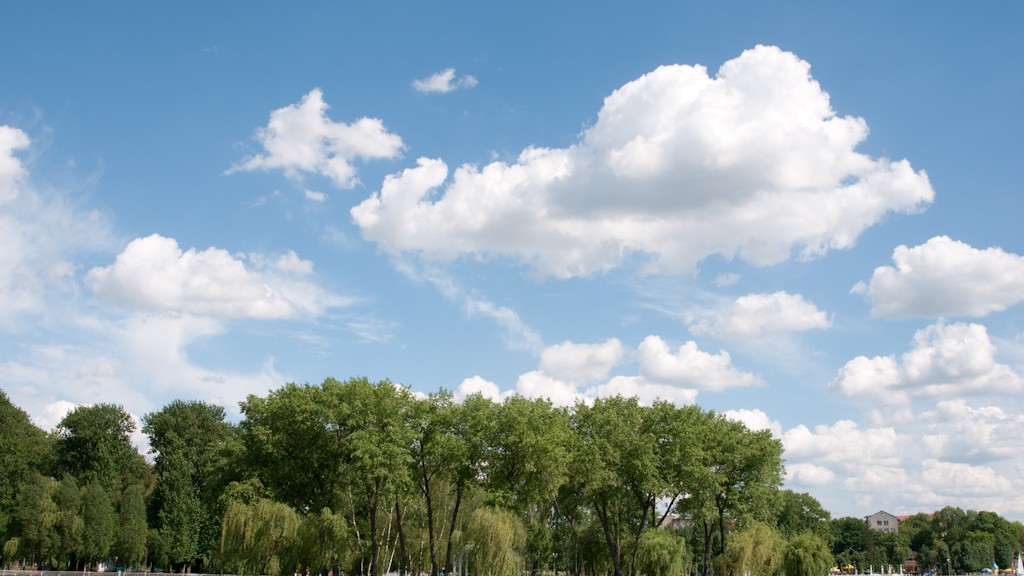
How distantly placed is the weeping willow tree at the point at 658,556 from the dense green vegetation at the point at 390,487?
171mm

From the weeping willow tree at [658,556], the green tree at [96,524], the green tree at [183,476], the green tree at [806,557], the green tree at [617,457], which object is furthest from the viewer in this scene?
the green tree at [183,476]

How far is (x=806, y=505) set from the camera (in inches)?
5354

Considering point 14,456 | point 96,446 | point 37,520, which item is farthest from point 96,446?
point 37,520

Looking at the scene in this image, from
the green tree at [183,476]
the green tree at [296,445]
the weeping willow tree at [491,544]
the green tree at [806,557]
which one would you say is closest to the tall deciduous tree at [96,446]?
the green tree at [183,476]

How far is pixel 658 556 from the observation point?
68375 mm

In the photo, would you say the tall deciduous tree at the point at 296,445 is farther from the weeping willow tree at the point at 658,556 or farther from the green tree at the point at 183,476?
the weeping willow tree at the point at 658,556

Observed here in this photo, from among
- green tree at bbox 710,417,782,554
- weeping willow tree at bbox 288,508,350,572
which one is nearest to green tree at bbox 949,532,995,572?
green tree at bbox 710,417,782,554

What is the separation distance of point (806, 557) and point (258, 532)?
46793 mm

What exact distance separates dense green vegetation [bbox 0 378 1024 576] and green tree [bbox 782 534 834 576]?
0.16 m

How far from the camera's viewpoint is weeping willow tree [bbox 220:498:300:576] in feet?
166

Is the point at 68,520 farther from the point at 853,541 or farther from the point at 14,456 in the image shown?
the point at 853,541

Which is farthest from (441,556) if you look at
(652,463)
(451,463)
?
(652,463)

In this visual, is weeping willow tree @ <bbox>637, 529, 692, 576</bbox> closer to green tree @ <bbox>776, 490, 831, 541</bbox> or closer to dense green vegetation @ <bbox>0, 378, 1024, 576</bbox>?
dense green vegetation @ <bbox>0, 378, 1024, 576</bbox>

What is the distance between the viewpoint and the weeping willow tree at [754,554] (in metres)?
67.4
